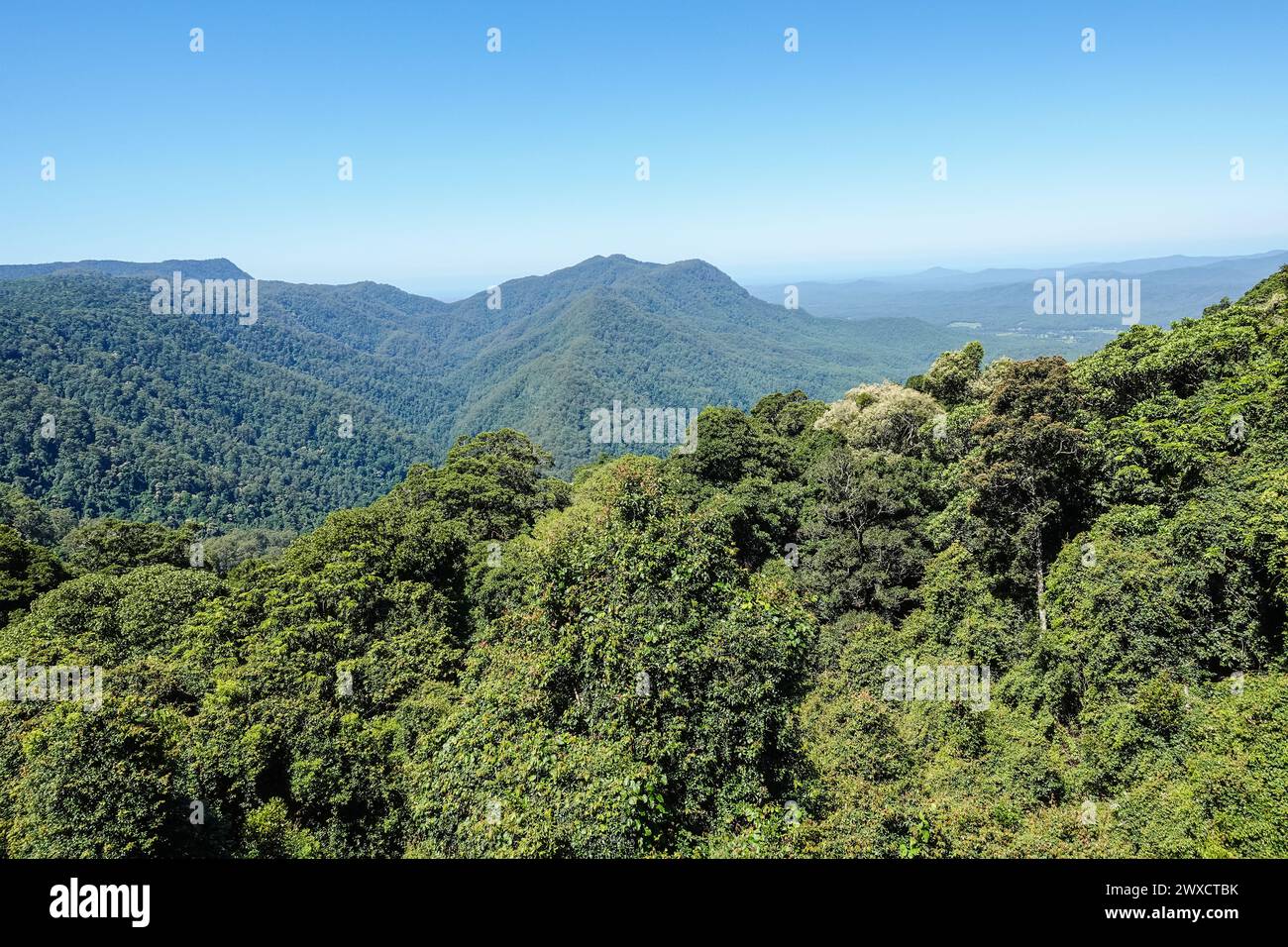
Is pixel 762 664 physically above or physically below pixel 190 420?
below

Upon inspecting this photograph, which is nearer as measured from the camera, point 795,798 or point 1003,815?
point 795,798

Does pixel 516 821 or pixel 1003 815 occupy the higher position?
pixel 516 821

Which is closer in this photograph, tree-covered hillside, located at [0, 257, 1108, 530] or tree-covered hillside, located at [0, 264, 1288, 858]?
tree-covered hillside, located at [0, 264, 1288, 858]

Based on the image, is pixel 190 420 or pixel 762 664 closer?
pixel 762 664

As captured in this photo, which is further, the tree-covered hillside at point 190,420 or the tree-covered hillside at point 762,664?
the tree-covered hillside at point 190,420
